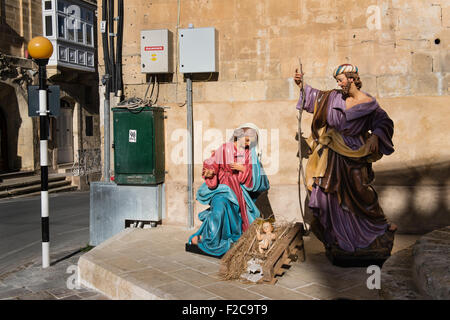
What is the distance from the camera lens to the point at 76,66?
66.4 ft

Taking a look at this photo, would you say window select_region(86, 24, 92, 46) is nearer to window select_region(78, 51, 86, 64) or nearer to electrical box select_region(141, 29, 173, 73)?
window select_region(78, 51, 86, 64)

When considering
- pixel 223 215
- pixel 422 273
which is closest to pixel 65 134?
pixel 223 215

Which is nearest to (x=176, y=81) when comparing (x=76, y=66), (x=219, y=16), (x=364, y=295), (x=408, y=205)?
(x=219, y=16)

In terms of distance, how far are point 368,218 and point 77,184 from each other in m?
14.3

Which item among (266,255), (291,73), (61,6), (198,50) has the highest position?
(61,6)

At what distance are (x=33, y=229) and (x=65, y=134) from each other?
44.1ft

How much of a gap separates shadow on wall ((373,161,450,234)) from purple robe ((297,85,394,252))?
1756 mm

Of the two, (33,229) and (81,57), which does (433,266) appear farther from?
(81,57)

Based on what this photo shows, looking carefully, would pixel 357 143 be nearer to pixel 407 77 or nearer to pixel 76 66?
pixel 407 77

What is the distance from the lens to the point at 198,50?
6680 mm

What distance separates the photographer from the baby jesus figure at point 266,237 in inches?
179

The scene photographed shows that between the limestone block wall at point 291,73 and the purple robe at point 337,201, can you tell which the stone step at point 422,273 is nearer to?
the purple robe at point 337,201

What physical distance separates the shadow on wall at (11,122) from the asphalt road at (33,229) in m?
5.33

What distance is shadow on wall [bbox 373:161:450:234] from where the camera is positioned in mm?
6184
